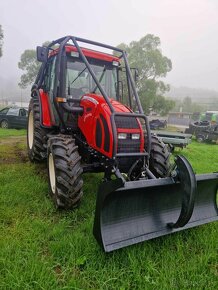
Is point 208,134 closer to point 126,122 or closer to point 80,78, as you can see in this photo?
point 80,78

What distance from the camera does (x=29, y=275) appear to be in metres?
2.02

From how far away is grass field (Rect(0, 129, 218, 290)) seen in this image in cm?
203

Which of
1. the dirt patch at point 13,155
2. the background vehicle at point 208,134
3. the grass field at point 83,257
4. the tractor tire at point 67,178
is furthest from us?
the background vehicle at point 208,134

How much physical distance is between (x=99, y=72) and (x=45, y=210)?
2419 mm

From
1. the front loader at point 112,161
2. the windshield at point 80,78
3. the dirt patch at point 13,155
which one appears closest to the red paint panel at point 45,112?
the front loader at point 112,161

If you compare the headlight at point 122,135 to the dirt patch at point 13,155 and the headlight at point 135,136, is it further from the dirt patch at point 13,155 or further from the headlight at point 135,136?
the dirt patch at point 13,155

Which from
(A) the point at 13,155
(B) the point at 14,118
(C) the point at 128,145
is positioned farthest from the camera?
(B) the point at 14,118

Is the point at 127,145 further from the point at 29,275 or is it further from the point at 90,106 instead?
the point at 29,275

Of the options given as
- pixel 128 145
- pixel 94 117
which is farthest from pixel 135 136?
pixel 94 117

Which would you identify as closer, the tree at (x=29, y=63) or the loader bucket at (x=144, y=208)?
the loader bucket at (x=144, y=208)

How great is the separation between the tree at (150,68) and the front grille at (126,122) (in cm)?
2208

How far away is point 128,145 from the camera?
122 inches

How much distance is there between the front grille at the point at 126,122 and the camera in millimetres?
3057

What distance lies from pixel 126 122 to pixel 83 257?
Answer: 1.63 meters
